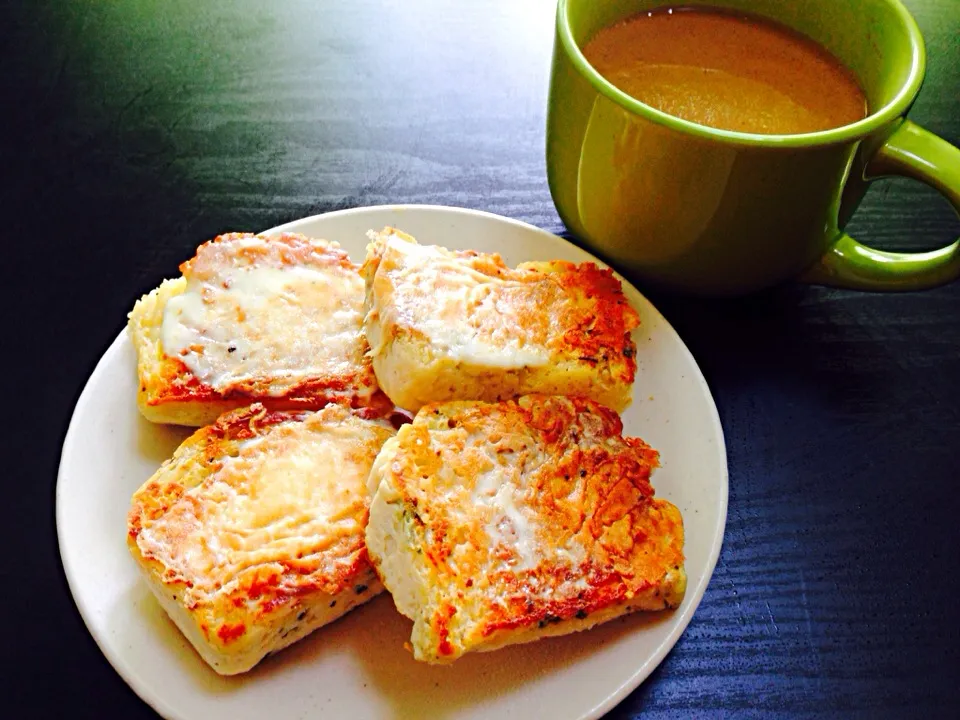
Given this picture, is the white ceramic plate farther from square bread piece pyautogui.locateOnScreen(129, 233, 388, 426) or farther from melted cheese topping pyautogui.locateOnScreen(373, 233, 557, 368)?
melted cheese topping pyautogui.locateOnScreen(373, 233, 557, 368)

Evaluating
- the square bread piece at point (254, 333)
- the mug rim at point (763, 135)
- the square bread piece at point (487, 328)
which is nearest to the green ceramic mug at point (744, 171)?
the mug rim at point (763, 135)

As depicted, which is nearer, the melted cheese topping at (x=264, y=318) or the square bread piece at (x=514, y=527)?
the square bread piece at (x=514, y=527)

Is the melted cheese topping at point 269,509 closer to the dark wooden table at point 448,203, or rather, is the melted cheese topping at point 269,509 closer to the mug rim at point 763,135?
the dark wooden table at point 448,203

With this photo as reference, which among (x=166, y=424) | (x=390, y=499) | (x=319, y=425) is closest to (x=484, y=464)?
(x=390, y=499)

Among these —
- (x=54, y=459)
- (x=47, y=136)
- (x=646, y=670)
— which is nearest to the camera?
(x=646, y=670)

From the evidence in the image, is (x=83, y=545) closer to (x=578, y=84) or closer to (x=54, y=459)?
(x=54, y=459)

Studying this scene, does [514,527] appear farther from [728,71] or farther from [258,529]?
[728,71]

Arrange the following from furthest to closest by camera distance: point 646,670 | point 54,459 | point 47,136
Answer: point 47,136, point 54,459, point 646,670
